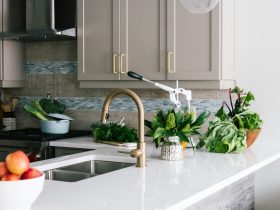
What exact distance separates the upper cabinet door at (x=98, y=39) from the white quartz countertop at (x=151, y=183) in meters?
0.95

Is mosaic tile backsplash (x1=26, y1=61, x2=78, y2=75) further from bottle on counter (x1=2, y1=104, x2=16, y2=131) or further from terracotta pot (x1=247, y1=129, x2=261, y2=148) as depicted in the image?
terracotta pot (x1=247, y1=129, x2=261, y2=148)

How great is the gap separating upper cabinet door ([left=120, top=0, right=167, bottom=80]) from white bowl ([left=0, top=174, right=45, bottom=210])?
2.14 meters

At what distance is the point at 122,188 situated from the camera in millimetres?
2029

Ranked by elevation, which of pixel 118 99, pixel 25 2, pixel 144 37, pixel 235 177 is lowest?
pixel 235 177

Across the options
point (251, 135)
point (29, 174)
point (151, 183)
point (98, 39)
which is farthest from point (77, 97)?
point (29, 174)

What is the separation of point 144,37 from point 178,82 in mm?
428

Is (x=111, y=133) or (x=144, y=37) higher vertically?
(x=144, y=37)

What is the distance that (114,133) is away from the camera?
11.8ft

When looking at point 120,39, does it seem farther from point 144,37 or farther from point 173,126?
point 173,126

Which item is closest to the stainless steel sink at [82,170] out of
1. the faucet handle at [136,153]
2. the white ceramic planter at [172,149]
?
the white ceramic planter at [172,149]

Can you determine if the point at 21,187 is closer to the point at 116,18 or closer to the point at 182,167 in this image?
the point at 182,167

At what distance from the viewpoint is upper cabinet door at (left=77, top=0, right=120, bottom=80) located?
3.83 metres

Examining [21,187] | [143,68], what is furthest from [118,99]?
[21,187]

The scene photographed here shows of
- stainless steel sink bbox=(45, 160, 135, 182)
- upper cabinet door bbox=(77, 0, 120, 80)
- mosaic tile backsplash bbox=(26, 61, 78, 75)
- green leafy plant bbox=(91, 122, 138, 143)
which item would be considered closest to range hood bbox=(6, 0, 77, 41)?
upper cabinet door bbox=(77, 0, 120, 80)
